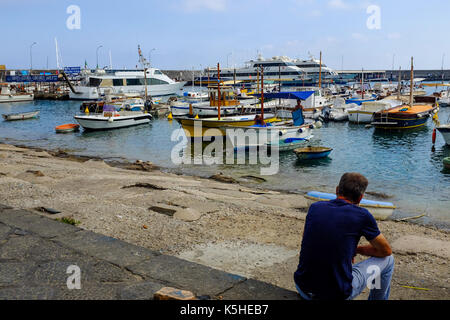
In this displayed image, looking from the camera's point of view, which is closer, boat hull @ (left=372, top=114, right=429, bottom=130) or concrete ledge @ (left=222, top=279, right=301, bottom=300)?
concrete ledge @ (left=222, top=279, right=301, bottom=300)

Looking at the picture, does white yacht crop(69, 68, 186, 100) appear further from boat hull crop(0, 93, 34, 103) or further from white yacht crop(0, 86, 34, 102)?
white yacht crop(0, 86, 34, 102)

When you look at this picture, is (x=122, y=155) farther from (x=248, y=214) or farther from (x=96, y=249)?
(x=96, y=249)

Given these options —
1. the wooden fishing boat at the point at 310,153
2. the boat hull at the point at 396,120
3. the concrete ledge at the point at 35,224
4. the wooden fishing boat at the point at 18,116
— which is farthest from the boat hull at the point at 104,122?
the concrete ledge at the point at 35,224

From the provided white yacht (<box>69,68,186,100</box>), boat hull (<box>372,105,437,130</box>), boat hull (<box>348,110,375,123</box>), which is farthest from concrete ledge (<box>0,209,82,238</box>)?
white yacht (<box>69,68,186,100</box>)

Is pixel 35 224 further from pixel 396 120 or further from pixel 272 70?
pixel 272 70

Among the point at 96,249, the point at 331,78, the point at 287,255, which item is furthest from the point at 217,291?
the point at 331,78

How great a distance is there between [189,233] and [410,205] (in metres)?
9.76

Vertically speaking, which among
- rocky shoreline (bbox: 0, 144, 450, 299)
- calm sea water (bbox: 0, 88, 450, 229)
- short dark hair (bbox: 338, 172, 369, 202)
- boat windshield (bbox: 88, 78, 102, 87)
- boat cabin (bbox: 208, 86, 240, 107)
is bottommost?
calm sea water (bbox: 0, 88, 450, 229)

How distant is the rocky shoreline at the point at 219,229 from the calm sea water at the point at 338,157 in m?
4.51

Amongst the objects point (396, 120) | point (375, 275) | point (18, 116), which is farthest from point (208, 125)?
point (18, 116)

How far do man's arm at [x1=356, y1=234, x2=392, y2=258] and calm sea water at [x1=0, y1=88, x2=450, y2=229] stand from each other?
8977 mm

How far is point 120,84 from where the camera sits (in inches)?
2965

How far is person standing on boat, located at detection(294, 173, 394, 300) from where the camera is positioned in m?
3.47

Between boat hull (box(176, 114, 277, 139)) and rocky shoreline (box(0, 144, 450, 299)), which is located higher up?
boat hull (box(176, 114, 277, 139))
